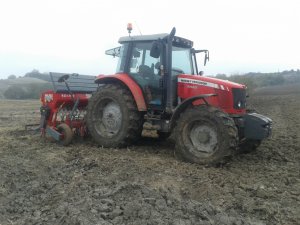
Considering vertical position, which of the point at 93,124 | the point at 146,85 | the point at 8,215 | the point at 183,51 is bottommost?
the point at 8,215

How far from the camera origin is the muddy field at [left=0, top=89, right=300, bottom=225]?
4746mm

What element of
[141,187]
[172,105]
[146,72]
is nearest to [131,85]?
[146,72]

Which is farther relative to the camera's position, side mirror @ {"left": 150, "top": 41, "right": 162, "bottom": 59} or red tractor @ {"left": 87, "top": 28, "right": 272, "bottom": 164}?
side mirror @ {"left": 150, "top": 41, "right": 162, "bottom": 59}

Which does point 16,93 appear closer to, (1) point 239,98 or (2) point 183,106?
(2) point 183,106

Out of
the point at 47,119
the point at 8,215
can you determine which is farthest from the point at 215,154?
the point at 47,119

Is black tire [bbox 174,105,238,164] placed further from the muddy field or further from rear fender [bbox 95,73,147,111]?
rear fender [bbox 95,73,147,111]

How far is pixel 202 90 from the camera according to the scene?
726 cm

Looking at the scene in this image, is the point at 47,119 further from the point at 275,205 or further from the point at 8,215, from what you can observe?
the point at 275,205

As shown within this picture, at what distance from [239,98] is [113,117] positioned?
249 centimetres

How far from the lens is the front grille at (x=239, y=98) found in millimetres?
7094

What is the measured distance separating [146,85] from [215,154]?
6.56 feet

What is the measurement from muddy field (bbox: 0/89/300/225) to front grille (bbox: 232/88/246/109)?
0.95 m

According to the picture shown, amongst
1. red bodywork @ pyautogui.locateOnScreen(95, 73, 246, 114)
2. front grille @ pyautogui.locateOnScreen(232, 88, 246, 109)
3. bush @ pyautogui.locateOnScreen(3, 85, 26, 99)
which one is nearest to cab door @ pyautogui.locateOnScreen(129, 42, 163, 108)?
red bodywork @ pyautogui.locateOnScreen(95, 73, 246, 114)

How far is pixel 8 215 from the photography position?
497 centimetres
